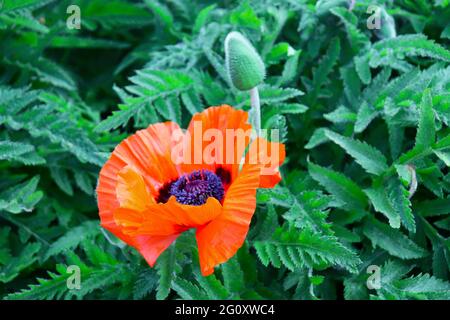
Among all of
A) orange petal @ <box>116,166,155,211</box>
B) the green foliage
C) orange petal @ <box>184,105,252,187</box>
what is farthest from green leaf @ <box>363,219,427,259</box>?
orange petal @ <box>116,166,155,211</box>

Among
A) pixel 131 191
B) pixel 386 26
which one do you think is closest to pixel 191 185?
pixel 131 191

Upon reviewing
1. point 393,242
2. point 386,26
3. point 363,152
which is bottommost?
point 393,242

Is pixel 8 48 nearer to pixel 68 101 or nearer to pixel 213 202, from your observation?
pixel 68 101

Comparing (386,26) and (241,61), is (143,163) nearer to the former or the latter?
(241,61)

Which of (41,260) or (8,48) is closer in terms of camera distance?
(41,260)

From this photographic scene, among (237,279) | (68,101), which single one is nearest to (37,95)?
(68,101)

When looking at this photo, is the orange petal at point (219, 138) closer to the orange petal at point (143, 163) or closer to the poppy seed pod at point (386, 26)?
the orange petal at point (143, 163)
